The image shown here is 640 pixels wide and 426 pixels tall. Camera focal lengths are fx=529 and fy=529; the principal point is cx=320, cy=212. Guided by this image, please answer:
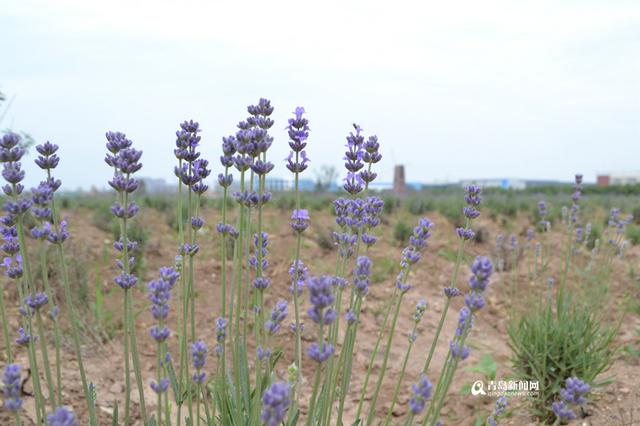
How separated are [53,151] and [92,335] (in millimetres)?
2841

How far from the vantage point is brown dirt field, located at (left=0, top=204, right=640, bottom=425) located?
3506 mm

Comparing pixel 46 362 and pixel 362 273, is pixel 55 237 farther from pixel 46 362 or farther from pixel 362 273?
pixel 362 273

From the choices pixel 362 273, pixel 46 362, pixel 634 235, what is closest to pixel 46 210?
pixel 46 362

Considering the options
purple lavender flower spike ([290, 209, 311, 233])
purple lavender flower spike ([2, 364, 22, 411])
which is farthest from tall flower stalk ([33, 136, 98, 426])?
purple lavender flower spike ([290, 209, 311, 233])

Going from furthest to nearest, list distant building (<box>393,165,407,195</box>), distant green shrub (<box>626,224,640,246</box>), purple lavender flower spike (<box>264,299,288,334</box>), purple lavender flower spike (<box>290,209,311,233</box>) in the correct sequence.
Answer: distant building (<box>393,165,407,195</box>), distant green shrub (<box>626,224,640,246</box>), purple lavender flower spike (<box>290,209,311,233</box>), purple lavender flower spike (<box>264,299,288,334</box>)

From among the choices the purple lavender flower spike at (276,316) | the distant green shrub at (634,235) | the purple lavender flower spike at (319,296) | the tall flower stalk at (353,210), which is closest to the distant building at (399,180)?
the distant green shrub at (634,235)

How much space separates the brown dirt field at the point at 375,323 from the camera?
351 centimetres

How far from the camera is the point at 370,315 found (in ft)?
19.0

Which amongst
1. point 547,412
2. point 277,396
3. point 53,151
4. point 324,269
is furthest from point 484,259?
point 324,269

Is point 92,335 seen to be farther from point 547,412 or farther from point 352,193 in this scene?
point 547,412

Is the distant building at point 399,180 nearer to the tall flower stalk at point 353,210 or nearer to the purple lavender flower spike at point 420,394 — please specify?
the tall flower stalk at point 353,210

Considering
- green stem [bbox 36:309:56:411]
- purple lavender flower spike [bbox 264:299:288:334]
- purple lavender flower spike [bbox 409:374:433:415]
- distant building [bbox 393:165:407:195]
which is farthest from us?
distant building [bbox 393:165:407:195]

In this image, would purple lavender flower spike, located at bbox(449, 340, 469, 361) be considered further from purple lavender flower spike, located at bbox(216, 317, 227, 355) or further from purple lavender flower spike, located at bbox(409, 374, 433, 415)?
purple lavender flower spike, located at bbox(216, 317, 227, 355)

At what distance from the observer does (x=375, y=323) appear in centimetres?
565
